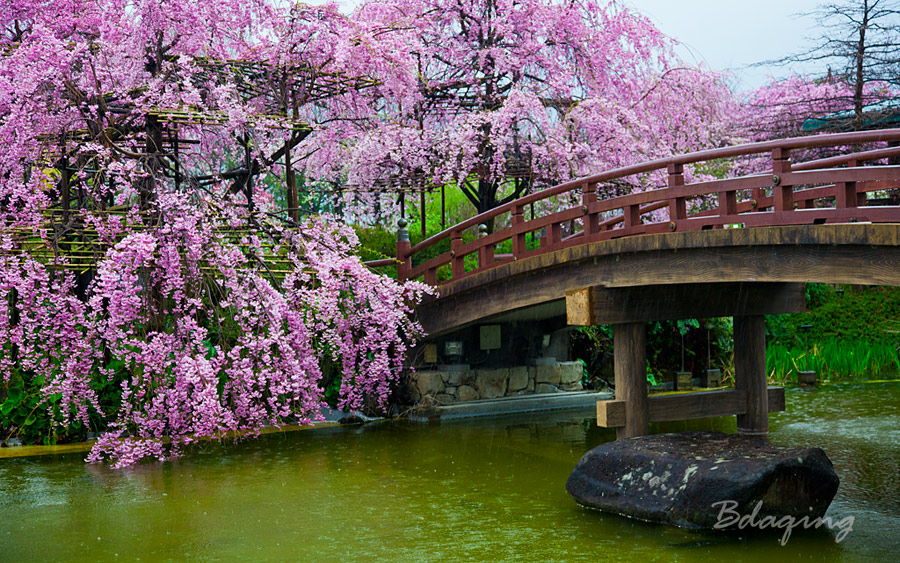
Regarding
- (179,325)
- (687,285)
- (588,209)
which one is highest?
(588,209)

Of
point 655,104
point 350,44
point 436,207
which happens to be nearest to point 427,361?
point 350,44

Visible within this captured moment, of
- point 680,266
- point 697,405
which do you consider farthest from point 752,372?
point 680,266

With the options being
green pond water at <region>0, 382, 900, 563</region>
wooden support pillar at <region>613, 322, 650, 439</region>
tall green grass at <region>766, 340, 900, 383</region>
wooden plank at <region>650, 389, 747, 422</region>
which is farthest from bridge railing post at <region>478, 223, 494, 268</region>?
tall green grass at <region>766, 340, 900, 383</region>

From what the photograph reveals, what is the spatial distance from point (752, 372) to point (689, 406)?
1.19 m

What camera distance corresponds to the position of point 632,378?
10969 millimetres

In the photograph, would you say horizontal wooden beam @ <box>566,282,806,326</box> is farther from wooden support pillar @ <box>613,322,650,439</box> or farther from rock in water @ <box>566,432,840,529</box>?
rock in water @ <box>566,432,840,529</box>

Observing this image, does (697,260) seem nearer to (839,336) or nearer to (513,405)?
(513,405)

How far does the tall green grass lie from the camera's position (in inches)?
752

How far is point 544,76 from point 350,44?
16.5 feet

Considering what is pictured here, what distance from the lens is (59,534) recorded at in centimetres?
827

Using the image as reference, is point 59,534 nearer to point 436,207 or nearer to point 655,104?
point 655,104

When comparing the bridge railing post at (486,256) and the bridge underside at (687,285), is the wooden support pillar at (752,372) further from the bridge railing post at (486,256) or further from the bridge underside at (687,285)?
the bridge railing post at (486,256)

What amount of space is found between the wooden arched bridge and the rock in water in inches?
68.1

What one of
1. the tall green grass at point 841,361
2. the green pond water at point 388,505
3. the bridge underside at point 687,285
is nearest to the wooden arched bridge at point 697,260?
the bridge underside at point 687,285
